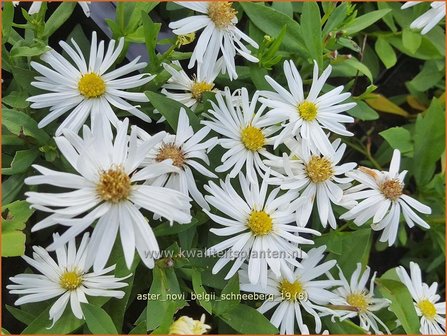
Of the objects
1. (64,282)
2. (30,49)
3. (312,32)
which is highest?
(312,32)

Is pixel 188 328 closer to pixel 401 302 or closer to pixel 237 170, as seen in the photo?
pixel 237 170

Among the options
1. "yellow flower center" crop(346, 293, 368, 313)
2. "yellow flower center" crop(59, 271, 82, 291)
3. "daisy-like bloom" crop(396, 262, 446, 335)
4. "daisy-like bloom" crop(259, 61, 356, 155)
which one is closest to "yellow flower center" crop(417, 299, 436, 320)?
"daisy-like bloom" crop(396, 262, 446, 335)

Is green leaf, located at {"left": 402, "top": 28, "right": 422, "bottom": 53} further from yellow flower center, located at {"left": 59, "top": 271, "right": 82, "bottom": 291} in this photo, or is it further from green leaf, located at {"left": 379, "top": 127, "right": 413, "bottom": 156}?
yellow flower center, located at {"left": 59, "top": 271, "right": 82, "bottom": 291}

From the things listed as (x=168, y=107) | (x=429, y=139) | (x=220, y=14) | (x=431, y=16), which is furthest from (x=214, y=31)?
(x=429, y=139)

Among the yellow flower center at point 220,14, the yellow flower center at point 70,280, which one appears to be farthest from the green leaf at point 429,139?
the yellow flower center at point 70,280

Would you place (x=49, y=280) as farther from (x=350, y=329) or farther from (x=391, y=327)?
(x=391, y=327)

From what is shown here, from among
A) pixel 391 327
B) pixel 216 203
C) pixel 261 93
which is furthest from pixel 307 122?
pixel 391 327
